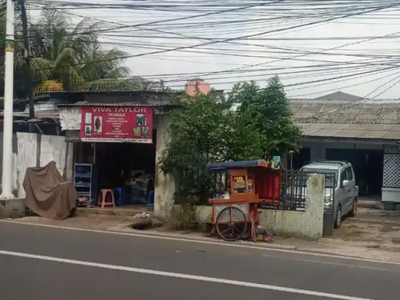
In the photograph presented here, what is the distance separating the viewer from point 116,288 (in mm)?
8203

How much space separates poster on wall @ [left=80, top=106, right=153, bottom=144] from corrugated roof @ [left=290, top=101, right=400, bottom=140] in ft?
27.3

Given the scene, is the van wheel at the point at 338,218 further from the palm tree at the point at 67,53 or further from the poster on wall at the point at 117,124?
the palm tree at the point at 67,53

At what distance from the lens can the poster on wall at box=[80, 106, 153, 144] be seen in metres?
17.2

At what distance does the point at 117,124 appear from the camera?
694 inches

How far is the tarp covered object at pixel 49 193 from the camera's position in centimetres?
1723

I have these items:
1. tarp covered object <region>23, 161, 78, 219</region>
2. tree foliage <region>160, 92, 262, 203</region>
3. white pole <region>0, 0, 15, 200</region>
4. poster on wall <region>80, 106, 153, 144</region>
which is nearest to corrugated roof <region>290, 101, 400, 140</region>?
tree foliage <region>160, 92, 262, 203</region>

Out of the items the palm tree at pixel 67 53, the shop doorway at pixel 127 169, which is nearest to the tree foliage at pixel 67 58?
the palm tree at pixel 67 53

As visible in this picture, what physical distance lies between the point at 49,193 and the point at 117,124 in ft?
9.05

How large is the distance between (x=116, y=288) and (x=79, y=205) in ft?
34.8

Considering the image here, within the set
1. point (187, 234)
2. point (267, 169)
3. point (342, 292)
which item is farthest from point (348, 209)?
point (342, 292)

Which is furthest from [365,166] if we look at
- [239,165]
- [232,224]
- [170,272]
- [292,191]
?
[170,272]

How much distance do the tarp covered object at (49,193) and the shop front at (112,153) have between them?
109 centimetres

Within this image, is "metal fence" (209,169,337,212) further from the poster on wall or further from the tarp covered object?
the tarp covered object

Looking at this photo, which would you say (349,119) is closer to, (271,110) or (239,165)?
(271,110)
